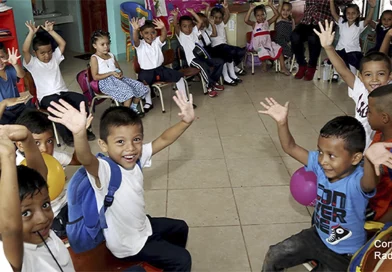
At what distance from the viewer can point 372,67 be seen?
2.54 metres

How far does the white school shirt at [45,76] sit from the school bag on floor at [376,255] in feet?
10.5

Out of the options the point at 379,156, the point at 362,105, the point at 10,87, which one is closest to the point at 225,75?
the point at 10,87

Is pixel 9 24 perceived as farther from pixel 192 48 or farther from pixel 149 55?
pixel 192 48

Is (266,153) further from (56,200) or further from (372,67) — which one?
(56,200)

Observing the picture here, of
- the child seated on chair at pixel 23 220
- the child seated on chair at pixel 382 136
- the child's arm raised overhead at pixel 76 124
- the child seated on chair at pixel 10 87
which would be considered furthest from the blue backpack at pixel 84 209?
the child seated on chair at pixel 10 87

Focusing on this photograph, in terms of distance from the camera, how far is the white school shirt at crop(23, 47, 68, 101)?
398cm

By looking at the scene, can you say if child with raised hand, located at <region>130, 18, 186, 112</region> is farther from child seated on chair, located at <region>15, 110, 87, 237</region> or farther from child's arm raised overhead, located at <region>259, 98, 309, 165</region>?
child's arm raised overhead, located at <region>259, 98, 309, 165</region>

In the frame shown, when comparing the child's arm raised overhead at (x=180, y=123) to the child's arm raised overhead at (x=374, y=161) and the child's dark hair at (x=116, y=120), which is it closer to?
the child's dark hair at (x=116, y=120)

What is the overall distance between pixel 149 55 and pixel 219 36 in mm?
1659

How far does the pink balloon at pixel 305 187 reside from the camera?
229 cm

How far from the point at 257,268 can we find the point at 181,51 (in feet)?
12.1

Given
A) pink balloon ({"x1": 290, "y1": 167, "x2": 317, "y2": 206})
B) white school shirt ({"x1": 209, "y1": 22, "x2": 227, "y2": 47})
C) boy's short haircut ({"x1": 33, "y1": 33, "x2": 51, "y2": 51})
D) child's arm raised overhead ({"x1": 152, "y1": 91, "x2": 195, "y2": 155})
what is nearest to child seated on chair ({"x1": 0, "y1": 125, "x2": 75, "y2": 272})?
child's arm raised overhead ({"x1": 152, "y1": 91, "x2": 195, "y2": 155})

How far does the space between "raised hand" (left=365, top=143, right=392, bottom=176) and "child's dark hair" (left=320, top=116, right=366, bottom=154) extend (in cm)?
18

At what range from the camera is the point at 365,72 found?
257cm
